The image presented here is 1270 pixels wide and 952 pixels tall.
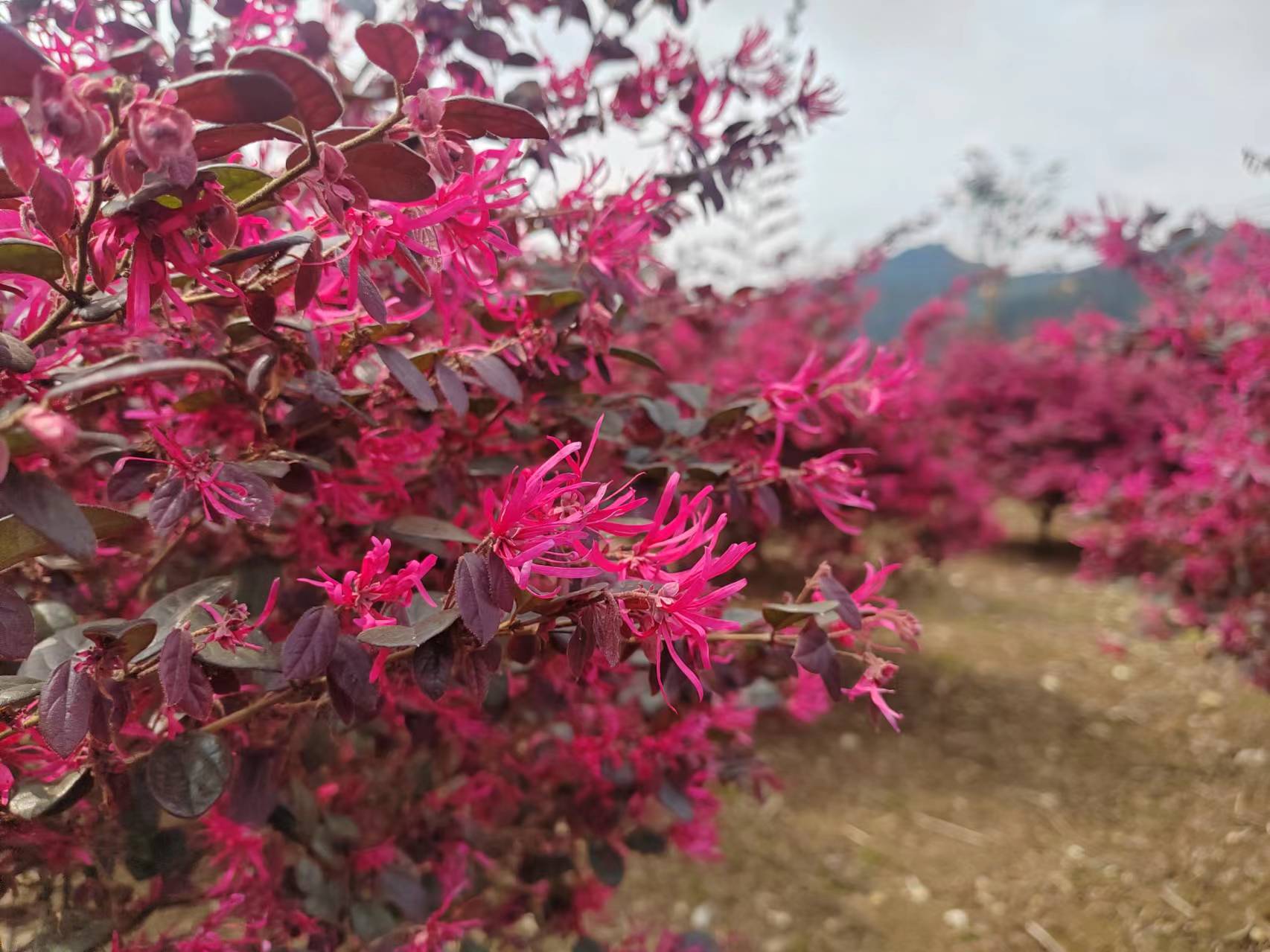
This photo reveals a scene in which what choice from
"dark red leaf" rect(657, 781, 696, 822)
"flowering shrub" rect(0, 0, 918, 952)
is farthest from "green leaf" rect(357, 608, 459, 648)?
"dark red leaf" rect(657, 781, 696, 822)

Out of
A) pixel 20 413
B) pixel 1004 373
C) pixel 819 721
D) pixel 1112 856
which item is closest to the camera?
pixel 20 413

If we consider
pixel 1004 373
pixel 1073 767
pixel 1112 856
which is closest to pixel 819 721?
pixel 1073 767

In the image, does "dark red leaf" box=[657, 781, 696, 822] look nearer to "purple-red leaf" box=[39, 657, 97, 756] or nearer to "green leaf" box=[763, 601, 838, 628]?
"green leaf" box=[763, 601, 838, 628]

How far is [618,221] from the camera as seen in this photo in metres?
0.87

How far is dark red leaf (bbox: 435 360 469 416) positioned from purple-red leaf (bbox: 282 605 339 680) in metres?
0.21

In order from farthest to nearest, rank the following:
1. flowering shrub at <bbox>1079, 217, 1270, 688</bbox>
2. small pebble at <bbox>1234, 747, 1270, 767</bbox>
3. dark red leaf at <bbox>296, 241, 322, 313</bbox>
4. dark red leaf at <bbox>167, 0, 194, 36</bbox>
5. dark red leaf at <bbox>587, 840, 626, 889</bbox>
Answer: small pebble at <bbox>1234, 747, 1270, 767</bbox> → flowering shrub at <bbox>1079, 217, 1270, 688</bbox> → dark red leaf at <bbox>587, 840, 626, 889</bbox> → dark red leaf at <bbox>167, 0, 194, 36</bbox> → dark red leaf at <bbox>296, 241, 322, 313</bbox>

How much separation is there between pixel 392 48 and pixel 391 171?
0.06 m

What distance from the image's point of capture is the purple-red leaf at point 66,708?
0.50 meters

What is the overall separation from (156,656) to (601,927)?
4.61 ft

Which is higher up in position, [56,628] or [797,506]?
[797,506]

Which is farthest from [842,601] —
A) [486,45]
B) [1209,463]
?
[1209,463]

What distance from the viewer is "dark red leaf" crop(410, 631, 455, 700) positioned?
1.70 ft

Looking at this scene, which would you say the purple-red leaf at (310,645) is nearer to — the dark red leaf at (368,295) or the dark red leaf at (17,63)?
the dark red leaf at (368,295)

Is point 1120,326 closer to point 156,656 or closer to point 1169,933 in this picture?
point 1169,933
